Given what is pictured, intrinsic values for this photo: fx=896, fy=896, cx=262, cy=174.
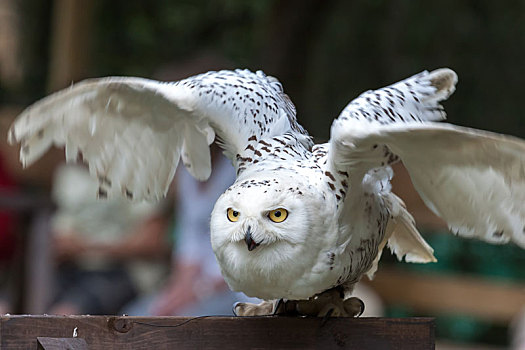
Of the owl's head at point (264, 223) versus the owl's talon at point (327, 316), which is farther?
the owl's talon at point (327, 316)

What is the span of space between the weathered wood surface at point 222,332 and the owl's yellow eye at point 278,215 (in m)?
0.24

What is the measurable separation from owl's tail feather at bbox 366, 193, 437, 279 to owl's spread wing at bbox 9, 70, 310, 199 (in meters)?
0.28

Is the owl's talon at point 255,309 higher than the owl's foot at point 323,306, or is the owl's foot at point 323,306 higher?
the owl's foot at point 323,306

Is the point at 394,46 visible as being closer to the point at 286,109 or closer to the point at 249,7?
the point at 249,7

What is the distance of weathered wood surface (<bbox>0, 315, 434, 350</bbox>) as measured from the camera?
5.01ft

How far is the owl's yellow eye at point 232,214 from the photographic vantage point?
1.53 meters

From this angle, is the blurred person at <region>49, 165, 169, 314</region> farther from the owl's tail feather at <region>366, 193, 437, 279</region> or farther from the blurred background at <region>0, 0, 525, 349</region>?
the owl's tail feather at <region>366, 193, 437, 279</region>

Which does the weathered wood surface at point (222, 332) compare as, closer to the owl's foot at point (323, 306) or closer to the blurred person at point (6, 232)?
the owl's foot at point (323, 306)

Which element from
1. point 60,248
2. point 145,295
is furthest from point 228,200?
point 60,248

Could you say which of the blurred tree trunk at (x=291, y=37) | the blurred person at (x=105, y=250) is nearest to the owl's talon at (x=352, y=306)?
the blurred person at (x=105, y=250)

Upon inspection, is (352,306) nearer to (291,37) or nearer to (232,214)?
(232,214)

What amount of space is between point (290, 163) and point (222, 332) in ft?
1.10

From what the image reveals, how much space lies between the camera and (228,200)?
1551 millimetres

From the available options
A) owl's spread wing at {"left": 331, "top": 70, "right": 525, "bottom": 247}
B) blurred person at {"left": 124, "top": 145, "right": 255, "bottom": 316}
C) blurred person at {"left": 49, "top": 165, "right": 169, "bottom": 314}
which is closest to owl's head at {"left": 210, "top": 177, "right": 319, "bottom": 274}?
owl's spread wing at {"left": 331, "top": 70, "right": 525, "bottom": 247}
